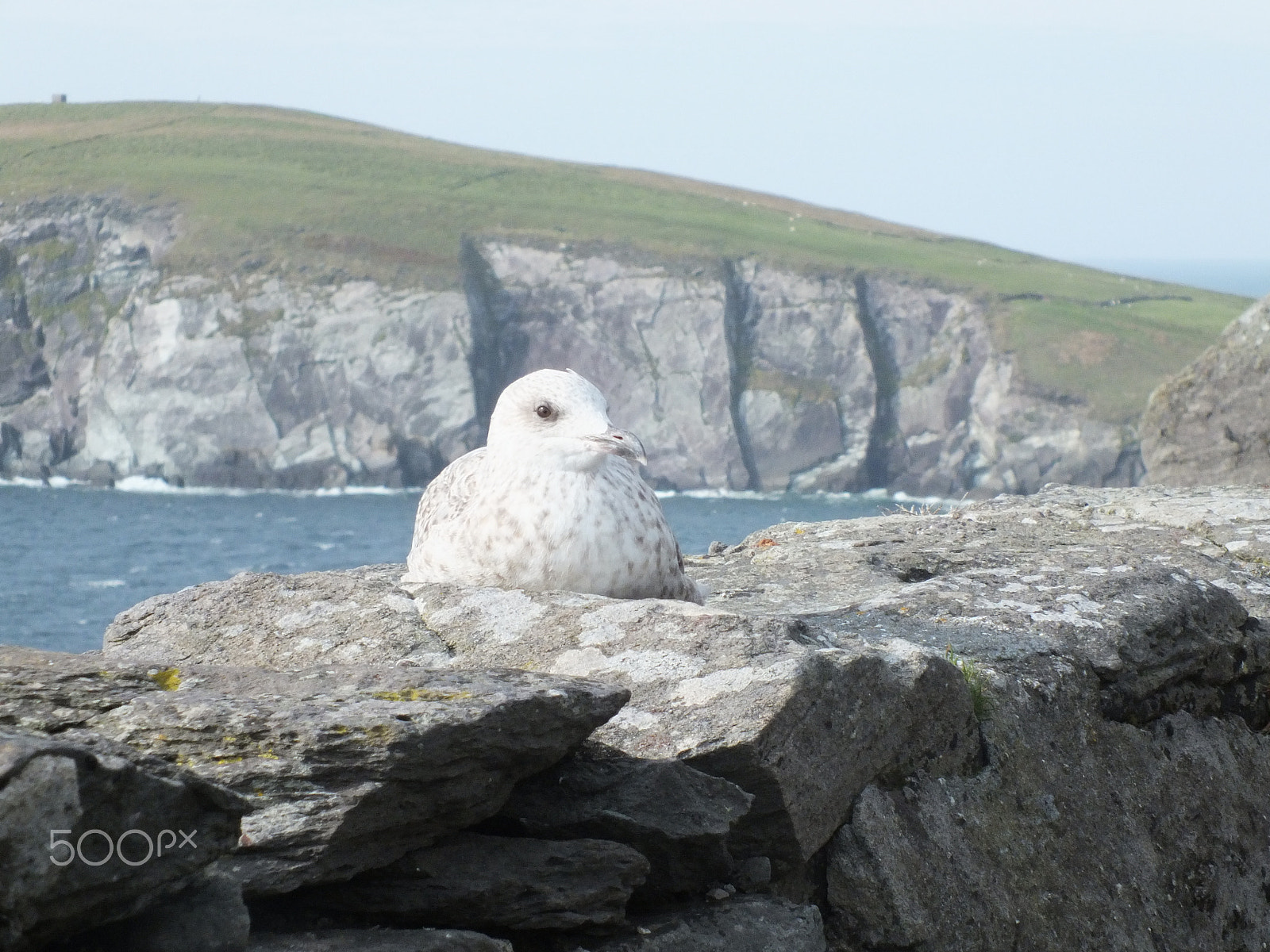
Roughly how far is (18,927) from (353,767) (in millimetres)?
1052

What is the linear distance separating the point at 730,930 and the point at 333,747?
1.47m

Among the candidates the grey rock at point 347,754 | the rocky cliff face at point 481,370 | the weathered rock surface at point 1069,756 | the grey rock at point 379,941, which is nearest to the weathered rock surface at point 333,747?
the grey rock at point 347,754

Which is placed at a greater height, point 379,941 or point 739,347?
point 379,941

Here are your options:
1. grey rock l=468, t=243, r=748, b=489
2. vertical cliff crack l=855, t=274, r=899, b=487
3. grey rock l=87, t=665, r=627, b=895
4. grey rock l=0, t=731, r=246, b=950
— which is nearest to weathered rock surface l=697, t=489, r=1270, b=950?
grey rock l=87, t=665, r=627, b=895

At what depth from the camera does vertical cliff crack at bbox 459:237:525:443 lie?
13225cm

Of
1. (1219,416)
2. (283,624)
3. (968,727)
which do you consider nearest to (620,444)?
(283,624)

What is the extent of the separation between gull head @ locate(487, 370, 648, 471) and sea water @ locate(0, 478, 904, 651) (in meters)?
64.1

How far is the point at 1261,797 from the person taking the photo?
6141 millimetres

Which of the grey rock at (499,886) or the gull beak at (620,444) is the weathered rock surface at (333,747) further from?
the gull beak at (620,444)

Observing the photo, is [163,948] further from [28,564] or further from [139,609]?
[28,564]

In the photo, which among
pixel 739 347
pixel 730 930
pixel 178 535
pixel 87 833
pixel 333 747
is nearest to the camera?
pixel 87 833

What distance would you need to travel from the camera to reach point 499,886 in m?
3.80

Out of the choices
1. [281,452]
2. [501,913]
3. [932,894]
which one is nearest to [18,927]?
[501,913]

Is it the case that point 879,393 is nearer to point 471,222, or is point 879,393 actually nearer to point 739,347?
point 739,347
